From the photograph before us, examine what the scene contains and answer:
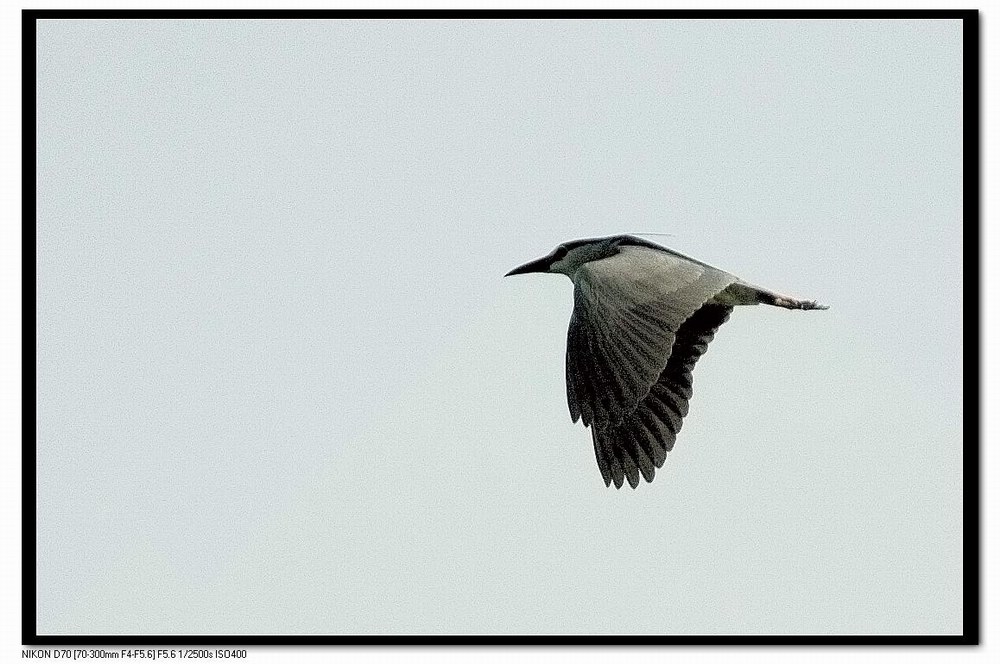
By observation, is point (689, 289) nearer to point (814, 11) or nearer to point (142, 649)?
point (814, 11)

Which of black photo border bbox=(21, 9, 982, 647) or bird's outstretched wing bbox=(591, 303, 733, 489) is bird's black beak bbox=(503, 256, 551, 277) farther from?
black photo border bbox=(21, 9, 982, 647)

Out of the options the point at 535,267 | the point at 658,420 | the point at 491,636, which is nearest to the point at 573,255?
the point at 535,267

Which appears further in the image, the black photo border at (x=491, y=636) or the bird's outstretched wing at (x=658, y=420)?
the bird's outstretched wing at (x=658, y=420)

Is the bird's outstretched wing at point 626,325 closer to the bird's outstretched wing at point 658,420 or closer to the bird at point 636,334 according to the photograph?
the bird at point 636,334

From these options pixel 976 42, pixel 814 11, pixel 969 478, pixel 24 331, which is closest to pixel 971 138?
pixel 976 42

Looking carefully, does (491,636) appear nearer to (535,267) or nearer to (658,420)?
(658,420)

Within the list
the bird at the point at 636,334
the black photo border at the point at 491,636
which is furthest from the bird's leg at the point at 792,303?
the black photo border at the point at 491,636

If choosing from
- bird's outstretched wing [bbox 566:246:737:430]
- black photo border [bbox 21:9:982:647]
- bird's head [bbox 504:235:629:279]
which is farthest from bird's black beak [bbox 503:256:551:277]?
black photo border [bbox 21:9:982:647]
